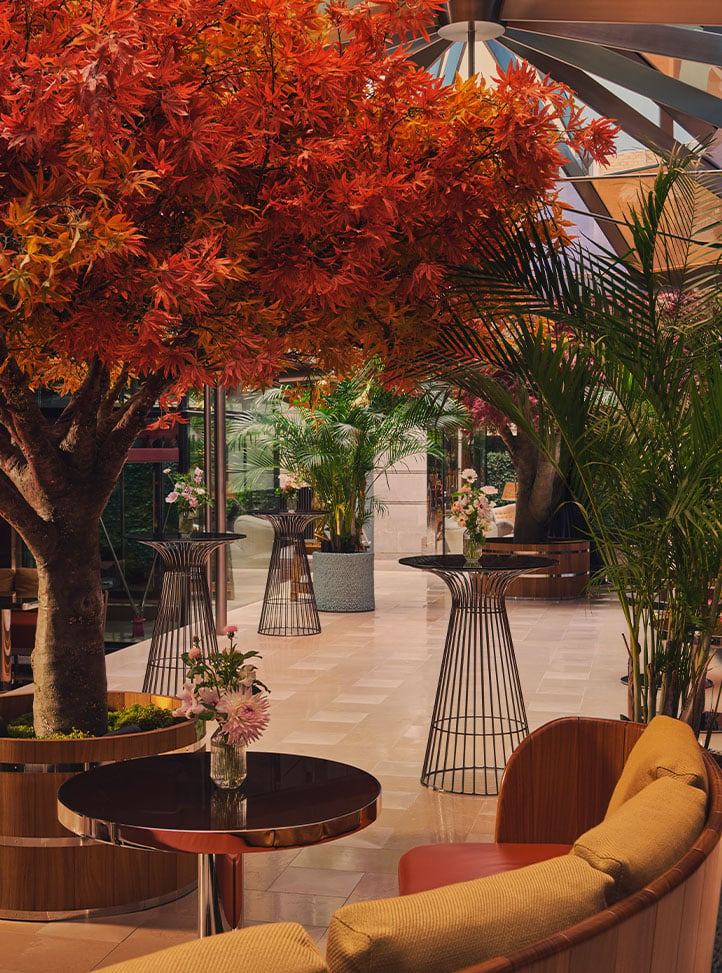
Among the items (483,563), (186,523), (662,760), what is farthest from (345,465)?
(662,760)

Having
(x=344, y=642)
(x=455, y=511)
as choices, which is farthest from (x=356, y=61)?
(x=344, y=642)

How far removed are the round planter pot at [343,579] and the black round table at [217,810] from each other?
26.1 feet

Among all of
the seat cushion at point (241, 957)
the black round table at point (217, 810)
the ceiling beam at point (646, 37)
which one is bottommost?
the black round table at point (217, 810)

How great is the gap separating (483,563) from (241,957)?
4434mm

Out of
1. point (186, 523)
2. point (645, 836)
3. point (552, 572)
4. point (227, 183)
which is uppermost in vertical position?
point (227, 183)

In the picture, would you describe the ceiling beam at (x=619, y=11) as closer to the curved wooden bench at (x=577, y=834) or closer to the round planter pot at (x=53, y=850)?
the curved wooden bench at (x=577, y=834)

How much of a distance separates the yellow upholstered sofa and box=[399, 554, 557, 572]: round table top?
8.67 feet

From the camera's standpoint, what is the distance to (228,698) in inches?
117

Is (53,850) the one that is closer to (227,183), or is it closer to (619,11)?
(227,183)

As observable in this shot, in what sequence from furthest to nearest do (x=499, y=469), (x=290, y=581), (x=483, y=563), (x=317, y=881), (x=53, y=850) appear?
(x=499, y=469)
(x=290, y=581)
(x=483, y=563)
(x=317, y=881)
(x=53, y=850)

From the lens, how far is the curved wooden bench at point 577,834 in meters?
1.59

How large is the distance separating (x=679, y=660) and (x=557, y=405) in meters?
0.91

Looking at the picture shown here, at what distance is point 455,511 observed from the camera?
643 centimetres

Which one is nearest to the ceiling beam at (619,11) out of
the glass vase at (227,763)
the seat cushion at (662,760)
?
the seat cushion at (662,760)
